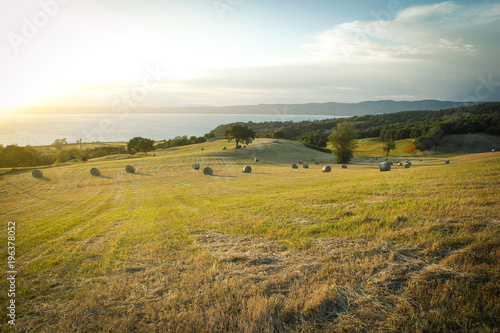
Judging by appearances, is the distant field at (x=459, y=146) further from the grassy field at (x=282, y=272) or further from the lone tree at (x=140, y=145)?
the grassy field at (x=282, y=272)

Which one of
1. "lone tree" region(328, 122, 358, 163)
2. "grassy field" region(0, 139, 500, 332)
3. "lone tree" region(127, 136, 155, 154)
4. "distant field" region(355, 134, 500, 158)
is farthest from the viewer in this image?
"lone tree" region(127, 136, 155, 154)

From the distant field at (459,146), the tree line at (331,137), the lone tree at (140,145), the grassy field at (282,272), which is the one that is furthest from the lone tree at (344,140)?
the lone tree at (140,145)

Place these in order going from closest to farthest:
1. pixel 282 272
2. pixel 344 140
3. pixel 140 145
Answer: pixel 282 272
pixel 344 140
pixel 140 145

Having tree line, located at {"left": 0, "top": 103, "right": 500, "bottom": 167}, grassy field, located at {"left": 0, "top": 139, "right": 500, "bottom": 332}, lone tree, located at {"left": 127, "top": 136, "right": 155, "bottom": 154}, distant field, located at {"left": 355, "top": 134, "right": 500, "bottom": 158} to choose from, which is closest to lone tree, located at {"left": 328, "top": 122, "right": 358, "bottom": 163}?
tree line, located at {"left": 0, "top": 103, "right": 500, "bottom": 167}

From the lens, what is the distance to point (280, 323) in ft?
13.3

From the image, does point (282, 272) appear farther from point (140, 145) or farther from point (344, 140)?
point (140, 145)

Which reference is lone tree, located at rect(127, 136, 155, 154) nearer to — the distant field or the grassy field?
the grassy field

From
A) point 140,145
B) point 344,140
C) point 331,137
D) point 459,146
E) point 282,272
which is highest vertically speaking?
point 140,145

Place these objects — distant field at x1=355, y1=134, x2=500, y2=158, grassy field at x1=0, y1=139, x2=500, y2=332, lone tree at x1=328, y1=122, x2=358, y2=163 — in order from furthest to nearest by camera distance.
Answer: distant field at x1=355, y1=134, x2=500, y2=158, lone tree at x1=328, y1=122, x2=358, y2=163, grassy field at x1=0, y1=139, x2=500, y2=332

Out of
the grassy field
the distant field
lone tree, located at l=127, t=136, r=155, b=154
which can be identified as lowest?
the grassy field

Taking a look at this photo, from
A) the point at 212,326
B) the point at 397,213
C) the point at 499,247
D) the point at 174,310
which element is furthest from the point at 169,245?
the point at 499,247

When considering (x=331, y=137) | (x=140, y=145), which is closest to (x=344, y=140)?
(x=331, y=137)

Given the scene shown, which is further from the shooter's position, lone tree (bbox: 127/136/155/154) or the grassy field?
lone tree (bbox: 127/136/155/154)

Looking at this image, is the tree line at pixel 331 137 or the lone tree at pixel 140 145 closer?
the tree line at pixel 331 137
